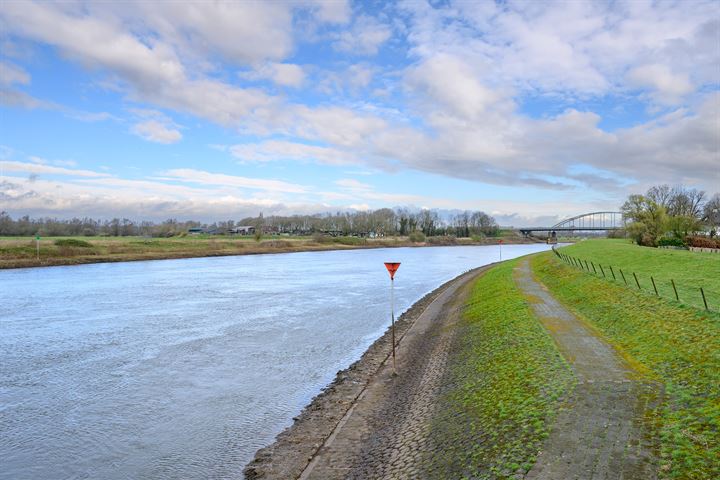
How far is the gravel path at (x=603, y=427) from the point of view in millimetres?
6859

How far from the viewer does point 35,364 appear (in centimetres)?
1703

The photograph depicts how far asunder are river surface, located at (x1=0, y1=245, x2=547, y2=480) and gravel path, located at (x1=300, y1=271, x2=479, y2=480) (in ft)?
6.03

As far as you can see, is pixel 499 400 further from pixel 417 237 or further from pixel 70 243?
pixel 417 237

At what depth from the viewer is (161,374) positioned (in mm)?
15969

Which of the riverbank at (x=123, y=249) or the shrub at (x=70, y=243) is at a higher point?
the shrub at (x=70, y=243)

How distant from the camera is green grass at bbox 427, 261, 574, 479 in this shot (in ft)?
25.8

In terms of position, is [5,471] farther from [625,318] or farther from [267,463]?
[625,318]

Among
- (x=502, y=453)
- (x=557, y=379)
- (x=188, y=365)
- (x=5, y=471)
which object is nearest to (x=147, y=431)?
(x=5, y=471)

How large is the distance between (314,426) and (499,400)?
4.36 metres

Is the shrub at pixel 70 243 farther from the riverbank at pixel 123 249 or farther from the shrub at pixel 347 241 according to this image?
the shrub at pixel 347 241

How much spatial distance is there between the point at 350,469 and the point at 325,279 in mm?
39668

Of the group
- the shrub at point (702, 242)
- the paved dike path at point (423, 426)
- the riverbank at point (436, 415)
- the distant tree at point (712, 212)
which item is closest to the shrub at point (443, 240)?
the distant tree at point (712, 212)

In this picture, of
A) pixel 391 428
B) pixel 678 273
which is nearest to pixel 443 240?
pixel 678 273

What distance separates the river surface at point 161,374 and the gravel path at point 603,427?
19.8 feet
